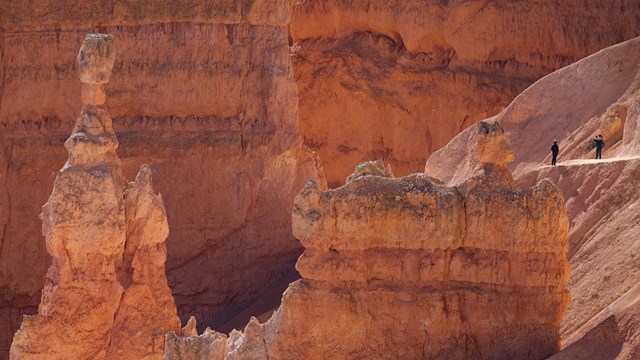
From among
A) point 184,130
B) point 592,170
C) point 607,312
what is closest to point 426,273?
point 607,312

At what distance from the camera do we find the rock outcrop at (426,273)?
22750 mm

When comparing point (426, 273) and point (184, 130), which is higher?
point (184, 130)

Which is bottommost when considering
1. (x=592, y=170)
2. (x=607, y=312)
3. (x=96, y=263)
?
(x=607, y=312)

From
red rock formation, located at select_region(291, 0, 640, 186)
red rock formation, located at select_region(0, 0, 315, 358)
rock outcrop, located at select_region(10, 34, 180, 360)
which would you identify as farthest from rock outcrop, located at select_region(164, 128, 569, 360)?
red rock formation, located at select_region(291, 0, 640, 186)

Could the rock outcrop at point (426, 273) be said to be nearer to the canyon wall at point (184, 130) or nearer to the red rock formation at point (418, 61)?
the canyon wall at point (184, 130)

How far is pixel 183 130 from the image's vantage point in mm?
37094

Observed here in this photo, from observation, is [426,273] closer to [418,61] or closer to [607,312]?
[607,312]

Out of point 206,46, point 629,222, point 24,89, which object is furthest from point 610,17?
point 629,222

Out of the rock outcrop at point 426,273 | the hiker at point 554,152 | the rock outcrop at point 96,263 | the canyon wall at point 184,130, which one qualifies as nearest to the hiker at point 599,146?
the hiker at point 554,152

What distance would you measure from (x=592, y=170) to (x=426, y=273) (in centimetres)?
749

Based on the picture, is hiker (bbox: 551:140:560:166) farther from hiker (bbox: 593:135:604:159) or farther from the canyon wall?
the canyon wall

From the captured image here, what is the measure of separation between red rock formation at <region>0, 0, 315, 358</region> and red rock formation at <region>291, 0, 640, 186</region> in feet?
22.8

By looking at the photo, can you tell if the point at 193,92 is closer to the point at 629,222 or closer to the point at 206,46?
the point at 206,46

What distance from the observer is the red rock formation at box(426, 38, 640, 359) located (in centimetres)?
2366
